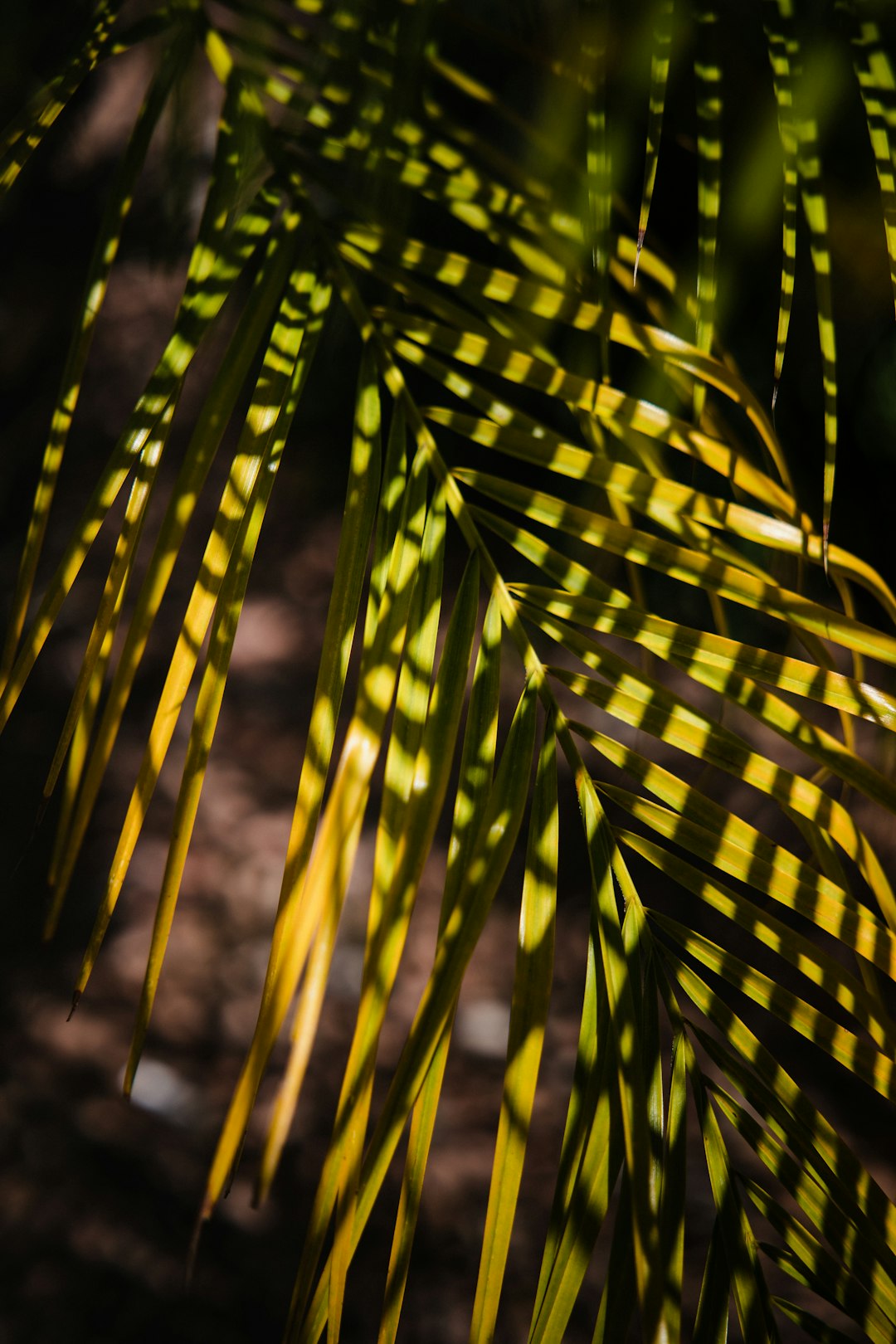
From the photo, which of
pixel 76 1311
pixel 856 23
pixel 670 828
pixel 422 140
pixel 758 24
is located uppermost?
pixel 758 24

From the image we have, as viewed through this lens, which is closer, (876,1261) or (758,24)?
(876,1261)

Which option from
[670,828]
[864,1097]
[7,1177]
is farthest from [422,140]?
[7,1177]

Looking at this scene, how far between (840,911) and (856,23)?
0.44 meters

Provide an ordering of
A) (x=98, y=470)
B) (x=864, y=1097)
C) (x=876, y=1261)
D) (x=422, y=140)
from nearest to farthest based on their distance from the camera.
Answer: (x=876, y=1261) → (x=422, y=140) → (x=864, y=1097) → (x=98, y=470)

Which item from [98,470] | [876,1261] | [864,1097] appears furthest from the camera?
[98,470]

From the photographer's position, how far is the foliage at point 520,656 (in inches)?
13.9

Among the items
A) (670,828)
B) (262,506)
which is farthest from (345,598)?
(670,828)

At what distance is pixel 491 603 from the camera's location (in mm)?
434

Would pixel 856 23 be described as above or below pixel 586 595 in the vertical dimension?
above

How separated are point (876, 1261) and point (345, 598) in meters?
0.38

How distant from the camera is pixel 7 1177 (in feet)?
2.72

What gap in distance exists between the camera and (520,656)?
0.45 meters

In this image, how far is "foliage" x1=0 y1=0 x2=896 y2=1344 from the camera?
1.15ft

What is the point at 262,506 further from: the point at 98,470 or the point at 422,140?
the point at 98,470
